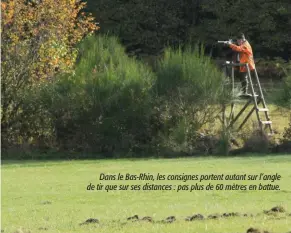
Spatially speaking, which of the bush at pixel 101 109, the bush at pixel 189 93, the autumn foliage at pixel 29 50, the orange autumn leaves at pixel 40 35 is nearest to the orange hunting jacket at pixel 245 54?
the bush at pixel 189 93

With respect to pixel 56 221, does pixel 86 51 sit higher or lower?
higher

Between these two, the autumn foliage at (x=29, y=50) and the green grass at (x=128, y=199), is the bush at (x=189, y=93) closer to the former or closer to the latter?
the green grass at (x=128, y=199)

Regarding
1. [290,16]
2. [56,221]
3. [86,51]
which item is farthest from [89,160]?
[290,16]

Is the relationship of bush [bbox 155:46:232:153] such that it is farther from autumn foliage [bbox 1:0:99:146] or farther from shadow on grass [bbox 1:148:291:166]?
autumn foliage [bbox 1:0:99:146]

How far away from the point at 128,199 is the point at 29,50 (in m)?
12.9

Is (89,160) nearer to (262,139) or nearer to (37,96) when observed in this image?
(37,96)

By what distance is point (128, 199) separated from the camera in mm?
16688

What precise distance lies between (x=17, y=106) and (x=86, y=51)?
122 inches

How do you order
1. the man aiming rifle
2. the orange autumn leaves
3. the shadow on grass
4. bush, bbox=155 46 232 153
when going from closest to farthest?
1. the shadow on grass
2. bush, bbox=155 46 232 153
3. the orange autumn leaves
4. the man aiming rifle

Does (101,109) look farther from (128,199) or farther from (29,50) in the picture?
(128,199)

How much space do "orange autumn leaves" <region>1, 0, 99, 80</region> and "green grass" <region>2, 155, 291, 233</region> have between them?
4879 mm

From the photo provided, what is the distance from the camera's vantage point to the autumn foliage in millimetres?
28250

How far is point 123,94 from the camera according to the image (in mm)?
28281

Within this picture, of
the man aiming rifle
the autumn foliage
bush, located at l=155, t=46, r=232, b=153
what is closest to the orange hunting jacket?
the man aiming rifle
